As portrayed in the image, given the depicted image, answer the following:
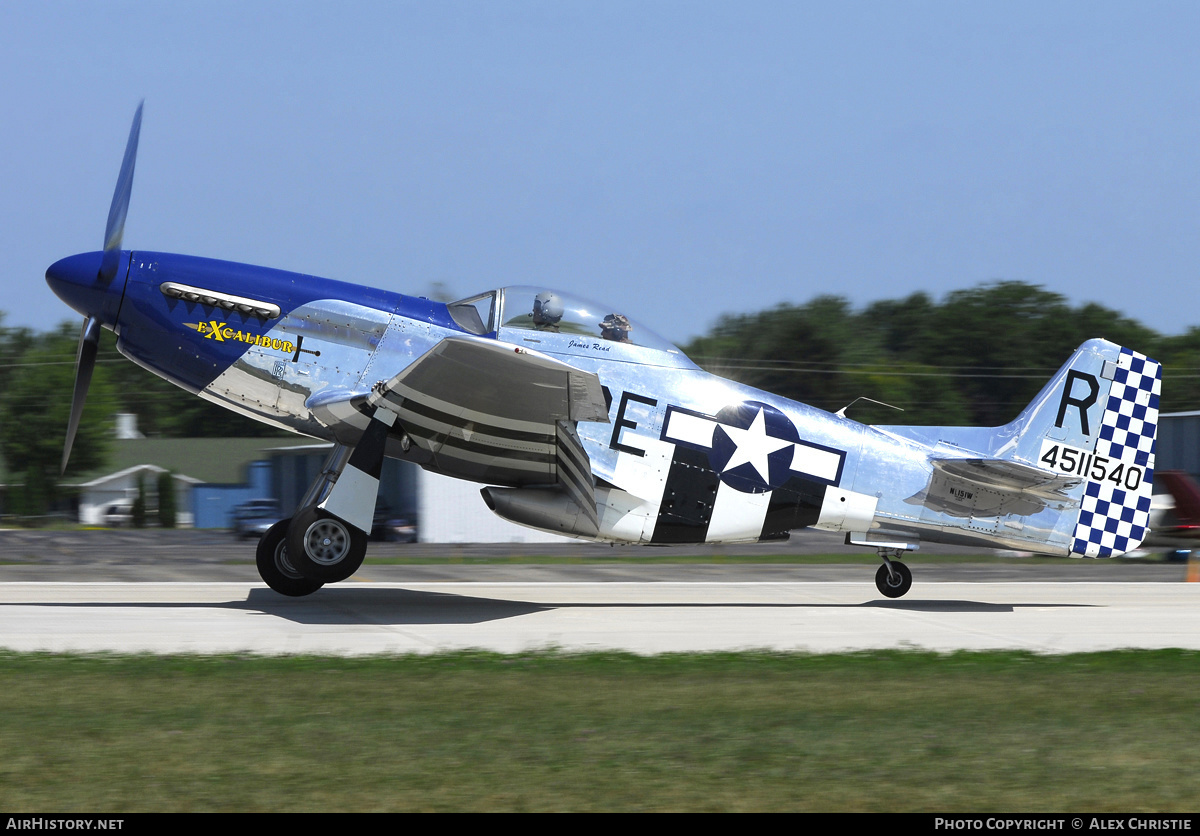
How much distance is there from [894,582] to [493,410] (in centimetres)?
497

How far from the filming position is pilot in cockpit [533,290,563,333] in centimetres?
1018

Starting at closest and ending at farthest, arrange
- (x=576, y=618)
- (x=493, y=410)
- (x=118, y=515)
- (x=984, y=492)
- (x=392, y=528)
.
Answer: (x=493, y=410) < (x=576, y=618) < (x=984, y=492) < (x=392, y=528) < (x=118, y=515)

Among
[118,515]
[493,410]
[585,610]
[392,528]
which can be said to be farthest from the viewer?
[118,515]

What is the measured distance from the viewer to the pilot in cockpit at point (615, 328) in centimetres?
1038

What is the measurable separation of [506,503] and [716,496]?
201cm

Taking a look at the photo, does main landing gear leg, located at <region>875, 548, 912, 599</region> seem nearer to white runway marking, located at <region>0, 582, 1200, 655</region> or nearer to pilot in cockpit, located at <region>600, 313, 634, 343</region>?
white runway marking, located at <region>0, 582, 1200, 655</region>

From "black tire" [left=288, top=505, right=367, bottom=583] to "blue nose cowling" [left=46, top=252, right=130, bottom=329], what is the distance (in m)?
2.65

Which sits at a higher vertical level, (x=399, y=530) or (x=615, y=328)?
(x=615, y=328)

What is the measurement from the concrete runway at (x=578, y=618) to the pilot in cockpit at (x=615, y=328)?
262 centimetres

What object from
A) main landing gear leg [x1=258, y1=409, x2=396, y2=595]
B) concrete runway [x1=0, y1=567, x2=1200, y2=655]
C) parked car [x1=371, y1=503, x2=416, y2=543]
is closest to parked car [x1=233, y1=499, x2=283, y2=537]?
parked car [x1=371, y1=503, x2=416, y2=543]

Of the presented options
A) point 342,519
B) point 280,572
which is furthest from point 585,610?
point 280,572

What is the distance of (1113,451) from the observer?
1140 centimetres

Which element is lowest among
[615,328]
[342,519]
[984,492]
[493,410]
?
[342,519]

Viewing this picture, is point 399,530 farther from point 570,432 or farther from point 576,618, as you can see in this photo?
point 570,432
